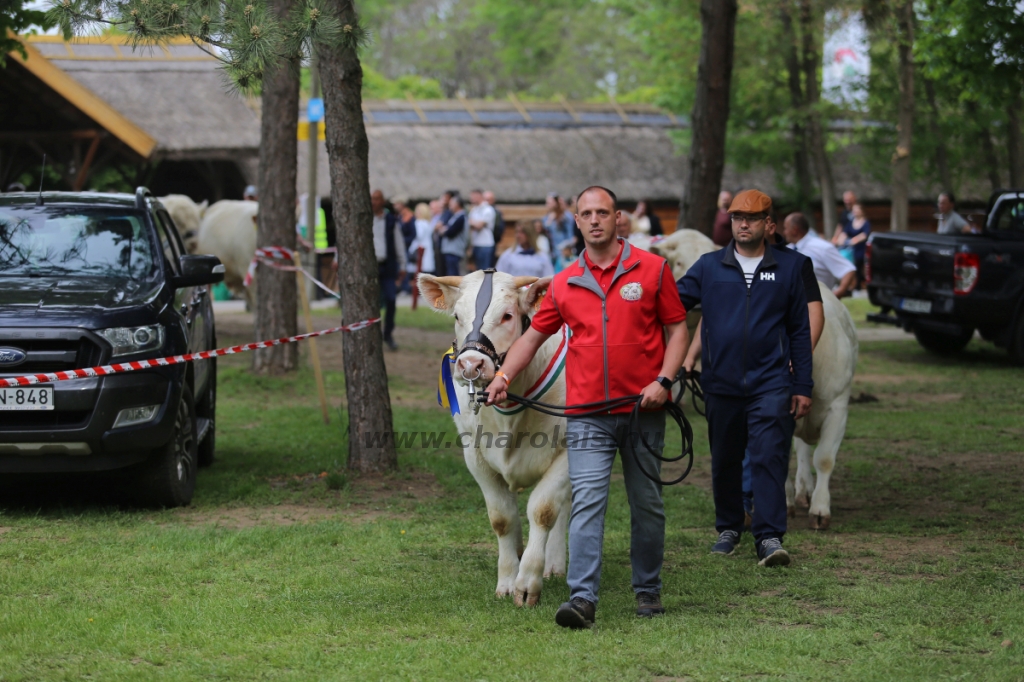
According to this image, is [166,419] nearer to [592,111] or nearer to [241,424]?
[241,424]

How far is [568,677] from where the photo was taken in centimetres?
476

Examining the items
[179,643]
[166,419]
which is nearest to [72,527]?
[166,419]

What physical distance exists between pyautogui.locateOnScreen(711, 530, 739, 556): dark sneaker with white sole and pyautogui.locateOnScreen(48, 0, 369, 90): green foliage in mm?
4028

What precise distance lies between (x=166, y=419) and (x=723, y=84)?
8531 millimetres

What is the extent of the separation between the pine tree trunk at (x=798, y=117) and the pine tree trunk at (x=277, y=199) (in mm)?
16270

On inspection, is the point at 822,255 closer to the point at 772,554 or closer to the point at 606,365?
the point at 772,554

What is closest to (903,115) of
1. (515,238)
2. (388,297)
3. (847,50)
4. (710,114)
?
(515,238)

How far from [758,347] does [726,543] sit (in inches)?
48.9

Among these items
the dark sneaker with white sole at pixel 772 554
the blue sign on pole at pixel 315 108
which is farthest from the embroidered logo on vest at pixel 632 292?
the blue sign on pole at pixel 315 108

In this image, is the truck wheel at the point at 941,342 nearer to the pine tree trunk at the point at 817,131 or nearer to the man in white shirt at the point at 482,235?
the man in white shirt at the point at 482,235

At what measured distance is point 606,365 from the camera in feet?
18.2

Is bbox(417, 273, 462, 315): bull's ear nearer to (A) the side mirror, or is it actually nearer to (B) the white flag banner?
(A) the side mirror

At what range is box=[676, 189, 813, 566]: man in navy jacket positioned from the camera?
6.52 m

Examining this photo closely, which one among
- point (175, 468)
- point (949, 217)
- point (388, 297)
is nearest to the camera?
point (175, 468)
